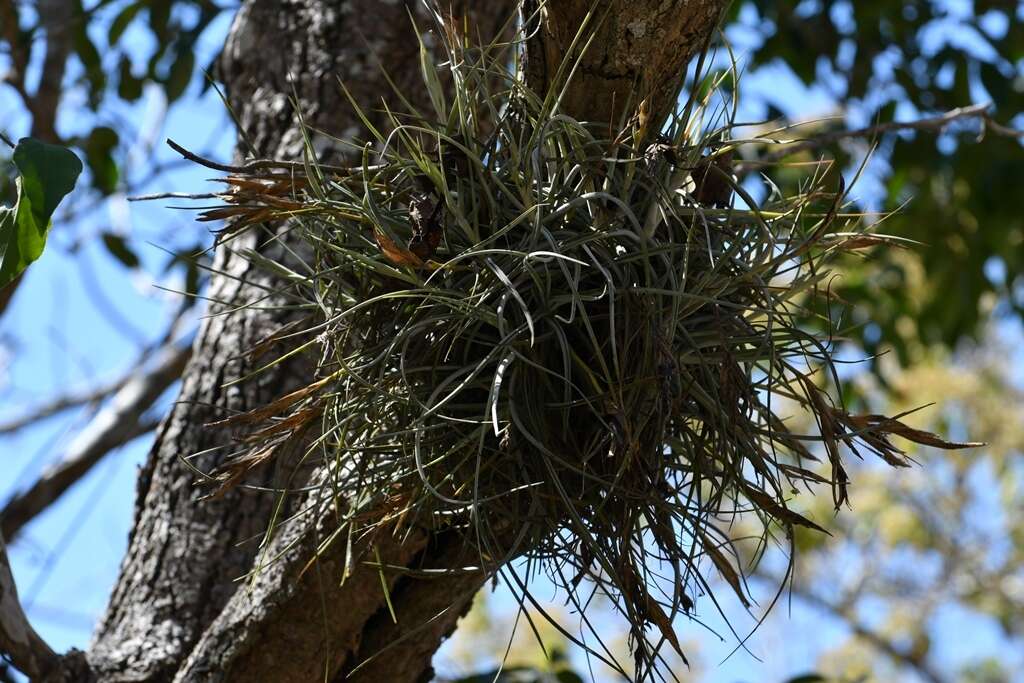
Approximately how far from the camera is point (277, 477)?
839mm

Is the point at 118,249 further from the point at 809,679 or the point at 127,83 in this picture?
the point at 809,679

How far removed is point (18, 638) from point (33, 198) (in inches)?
19.2

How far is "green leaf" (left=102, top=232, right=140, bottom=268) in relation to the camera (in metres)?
2.34

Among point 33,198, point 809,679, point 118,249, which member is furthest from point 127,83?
point 809,679

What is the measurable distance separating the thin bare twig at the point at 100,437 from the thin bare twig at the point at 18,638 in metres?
0.72

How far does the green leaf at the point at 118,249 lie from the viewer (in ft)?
7.66

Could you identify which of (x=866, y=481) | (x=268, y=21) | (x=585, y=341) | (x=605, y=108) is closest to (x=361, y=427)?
(x=585, y=341)

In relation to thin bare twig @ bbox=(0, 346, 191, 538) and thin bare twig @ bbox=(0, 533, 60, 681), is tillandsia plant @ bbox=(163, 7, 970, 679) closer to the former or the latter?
thin bare twig @ bbox=(0, 533, 60, 681)

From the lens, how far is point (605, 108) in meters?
0.87

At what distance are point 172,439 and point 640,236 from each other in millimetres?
711

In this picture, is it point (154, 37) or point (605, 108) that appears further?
point (154, 37)

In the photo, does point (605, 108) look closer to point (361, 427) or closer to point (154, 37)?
point (361, 427)

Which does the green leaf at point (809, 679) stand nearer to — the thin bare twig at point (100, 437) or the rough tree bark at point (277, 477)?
the rough tree bark at point (277, 477)

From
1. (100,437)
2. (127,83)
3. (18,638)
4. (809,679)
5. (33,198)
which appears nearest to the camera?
(33,198)
